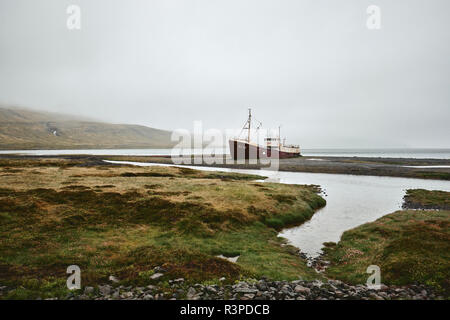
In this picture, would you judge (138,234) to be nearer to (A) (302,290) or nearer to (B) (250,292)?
(B) (250,292)

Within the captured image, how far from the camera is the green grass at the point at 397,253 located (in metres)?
14.5

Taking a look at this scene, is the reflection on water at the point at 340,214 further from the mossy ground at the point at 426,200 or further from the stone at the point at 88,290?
the stone at the point at 88,290

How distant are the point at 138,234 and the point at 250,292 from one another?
12906mm

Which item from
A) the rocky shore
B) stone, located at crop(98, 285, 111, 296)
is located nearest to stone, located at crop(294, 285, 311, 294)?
the rocky shore

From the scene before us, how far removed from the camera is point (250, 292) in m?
12.2

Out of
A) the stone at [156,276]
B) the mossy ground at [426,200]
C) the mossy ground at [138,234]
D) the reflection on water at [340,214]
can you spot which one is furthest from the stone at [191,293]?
the mossy ground at [426,200]

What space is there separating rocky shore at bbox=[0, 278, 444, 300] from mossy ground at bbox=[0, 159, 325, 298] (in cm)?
90

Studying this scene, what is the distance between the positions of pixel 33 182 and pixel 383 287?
153 ft

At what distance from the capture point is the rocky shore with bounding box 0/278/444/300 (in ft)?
38.6

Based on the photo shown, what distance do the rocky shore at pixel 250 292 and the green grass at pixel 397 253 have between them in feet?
5.21

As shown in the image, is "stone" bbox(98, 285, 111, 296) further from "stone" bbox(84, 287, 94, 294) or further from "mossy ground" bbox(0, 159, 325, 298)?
"mossy ground" bbox(0, 159, 325, 298)
